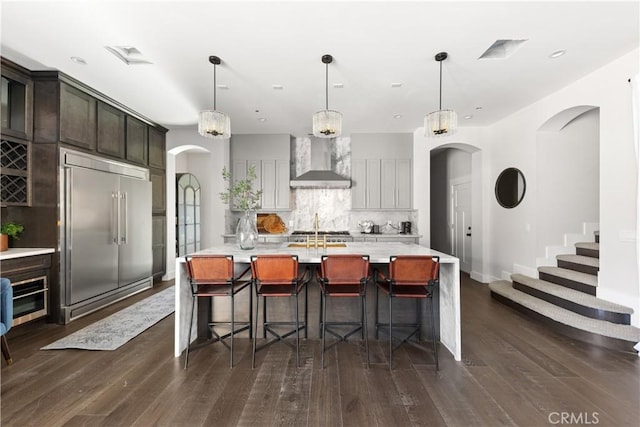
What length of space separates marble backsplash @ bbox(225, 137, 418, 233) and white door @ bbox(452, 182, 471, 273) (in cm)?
135

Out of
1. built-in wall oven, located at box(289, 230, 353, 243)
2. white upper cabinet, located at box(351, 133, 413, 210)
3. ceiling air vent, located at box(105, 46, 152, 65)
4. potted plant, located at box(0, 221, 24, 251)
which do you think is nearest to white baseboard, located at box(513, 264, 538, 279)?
white upper cabinet, located at box(351, 133, 413, 210)

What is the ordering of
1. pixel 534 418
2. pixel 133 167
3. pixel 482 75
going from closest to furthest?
pixel 534 418 → pixel 482 75 → pixel 133 167

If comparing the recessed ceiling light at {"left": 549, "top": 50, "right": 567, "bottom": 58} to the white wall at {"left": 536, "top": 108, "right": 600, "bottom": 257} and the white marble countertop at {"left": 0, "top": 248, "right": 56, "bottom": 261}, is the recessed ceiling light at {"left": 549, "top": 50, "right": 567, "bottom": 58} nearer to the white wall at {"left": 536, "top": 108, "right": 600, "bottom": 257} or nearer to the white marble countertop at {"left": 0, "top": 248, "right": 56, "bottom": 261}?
the white wall at {"left": 536, "top": 108, "right": 600, "bottom": 257}

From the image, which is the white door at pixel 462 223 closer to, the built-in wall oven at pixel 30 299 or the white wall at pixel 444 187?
the white wall at pixel 444 187

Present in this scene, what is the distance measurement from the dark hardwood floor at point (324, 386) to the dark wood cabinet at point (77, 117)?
230 cm

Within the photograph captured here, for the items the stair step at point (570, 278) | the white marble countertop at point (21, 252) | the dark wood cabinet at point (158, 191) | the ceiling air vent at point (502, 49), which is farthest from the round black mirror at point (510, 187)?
the white marble countertop at point (21, 252)

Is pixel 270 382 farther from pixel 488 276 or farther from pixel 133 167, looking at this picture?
pixel 488 276

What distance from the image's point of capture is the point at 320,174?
5.80 metres

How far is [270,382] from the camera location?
7.43 feet

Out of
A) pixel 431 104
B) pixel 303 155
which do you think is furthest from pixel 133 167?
pixel 431 104

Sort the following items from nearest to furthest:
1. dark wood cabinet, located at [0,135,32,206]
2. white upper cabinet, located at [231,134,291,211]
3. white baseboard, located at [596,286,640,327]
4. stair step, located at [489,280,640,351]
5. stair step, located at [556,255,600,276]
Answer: stair step, located at [489,280,640,351]
white baseboard, located at [596,286,640,327]
dark wood cabinet, located at [0,135,32,206]
stair step, located at [556,255,600,276]
white upper cabinet, located at [231,134,291,211]

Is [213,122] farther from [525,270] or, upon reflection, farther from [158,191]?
[525,270]

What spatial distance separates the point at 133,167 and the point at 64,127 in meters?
1.26

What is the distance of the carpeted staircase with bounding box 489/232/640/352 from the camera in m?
2.89
